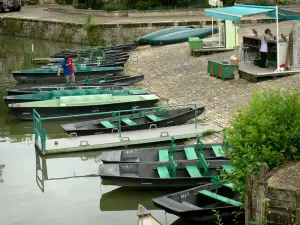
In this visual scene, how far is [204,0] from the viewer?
43.4m

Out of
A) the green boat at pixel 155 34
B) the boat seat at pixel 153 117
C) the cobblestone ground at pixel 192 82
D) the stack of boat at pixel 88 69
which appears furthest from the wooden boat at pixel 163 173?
the green boat at pixel 155 34

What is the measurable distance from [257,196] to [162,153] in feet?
18.3

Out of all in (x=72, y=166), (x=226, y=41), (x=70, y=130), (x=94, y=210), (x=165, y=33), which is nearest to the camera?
(x=94, y=210)

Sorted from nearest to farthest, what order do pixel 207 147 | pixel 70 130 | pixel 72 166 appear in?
pixel 207 147 → pixel 72 166 → pixel 70 130

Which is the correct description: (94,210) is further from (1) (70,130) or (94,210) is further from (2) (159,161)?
(1) (70,130)

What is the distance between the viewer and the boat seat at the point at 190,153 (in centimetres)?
1501

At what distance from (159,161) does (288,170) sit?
14.9ft

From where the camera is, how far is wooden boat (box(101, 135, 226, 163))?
15164 mm

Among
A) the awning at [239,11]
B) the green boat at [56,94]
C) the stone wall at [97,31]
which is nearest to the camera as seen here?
the green boat at [56,94]

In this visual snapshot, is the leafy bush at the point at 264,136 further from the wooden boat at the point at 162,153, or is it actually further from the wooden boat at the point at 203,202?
the wooden boat at the point at 162,153

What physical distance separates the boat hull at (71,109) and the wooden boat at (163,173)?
6.61 m

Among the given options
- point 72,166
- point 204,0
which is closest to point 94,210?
point 72,166

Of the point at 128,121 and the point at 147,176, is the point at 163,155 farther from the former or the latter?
the point at 128,121

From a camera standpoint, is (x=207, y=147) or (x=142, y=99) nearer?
(x=207, y=147)
